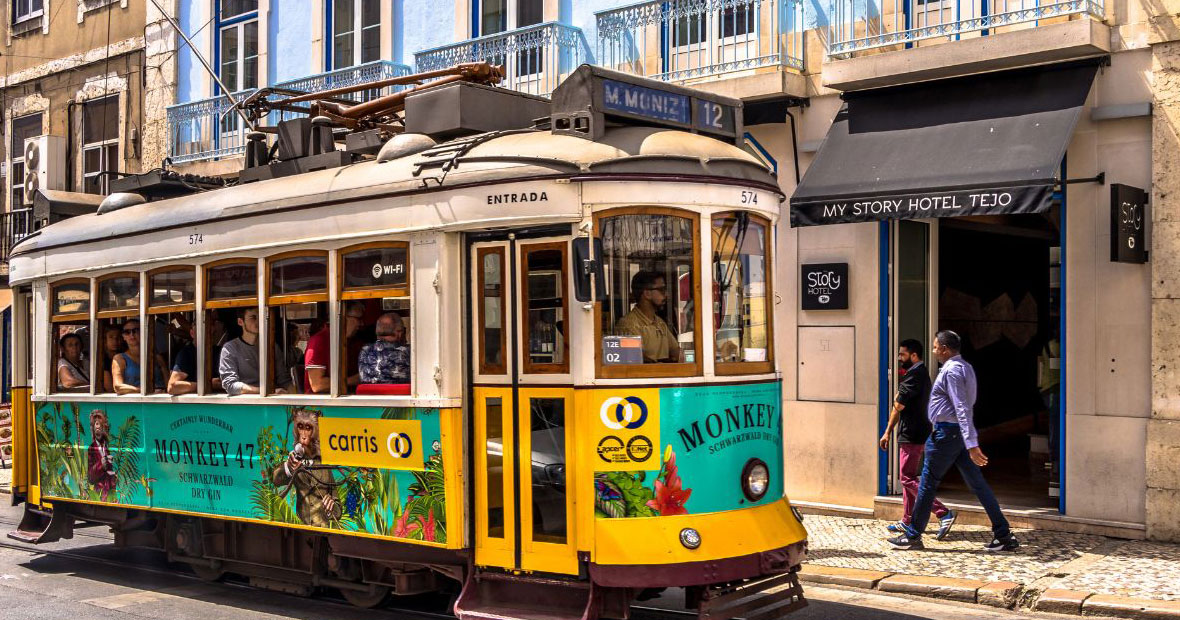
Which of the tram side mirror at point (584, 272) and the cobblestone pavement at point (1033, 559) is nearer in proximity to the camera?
the tram side mirror at point (584, 272)

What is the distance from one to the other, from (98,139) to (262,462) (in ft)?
53.2

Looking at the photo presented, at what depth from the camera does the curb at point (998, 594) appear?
325 inches

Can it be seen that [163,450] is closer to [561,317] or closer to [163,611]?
[163,611]

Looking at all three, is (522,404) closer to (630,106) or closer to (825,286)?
(630,106)

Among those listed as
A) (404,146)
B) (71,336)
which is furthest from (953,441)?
(71,336)

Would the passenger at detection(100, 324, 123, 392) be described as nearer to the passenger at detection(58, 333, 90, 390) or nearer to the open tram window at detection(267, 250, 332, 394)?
the passenger at detection(58, 333, 90, 390)

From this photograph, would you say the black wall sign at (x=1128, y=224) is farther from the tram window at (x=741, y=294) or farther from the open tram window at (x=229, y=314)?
the open tram window at (x=229, y=314)

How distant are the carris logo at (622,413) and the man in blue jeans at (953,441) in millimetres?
3852

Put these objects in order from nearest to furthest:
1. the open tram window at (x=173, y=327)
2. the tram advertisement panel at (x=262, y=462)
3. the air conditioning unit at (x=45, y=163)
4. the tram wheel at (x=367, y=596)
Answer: the tram advertisement panel at (x=262, y=462), the tram wheel at (x=367, y=596), the open tram window at (x=173, y=327), the air conditioning unit at (x=45, y=163)

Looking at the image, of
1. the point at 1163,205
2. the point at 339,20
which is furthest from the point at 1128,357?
the point at 339,20

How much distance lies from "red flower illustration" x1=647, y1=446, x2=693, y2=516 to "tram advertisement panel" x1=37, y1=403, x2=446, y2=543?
1.32 meters

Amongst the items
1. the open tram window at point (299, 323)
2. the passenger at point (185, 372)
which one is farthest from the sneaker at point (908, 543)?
the passenger at point (185, 372)

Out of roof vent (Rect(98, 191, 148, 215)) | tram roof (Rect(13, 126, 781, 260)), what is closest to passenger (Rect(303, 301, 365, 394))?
tram roof (Rect(13, 126, 781, 260))

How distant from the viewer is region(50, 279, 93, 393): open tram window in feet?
34.0
